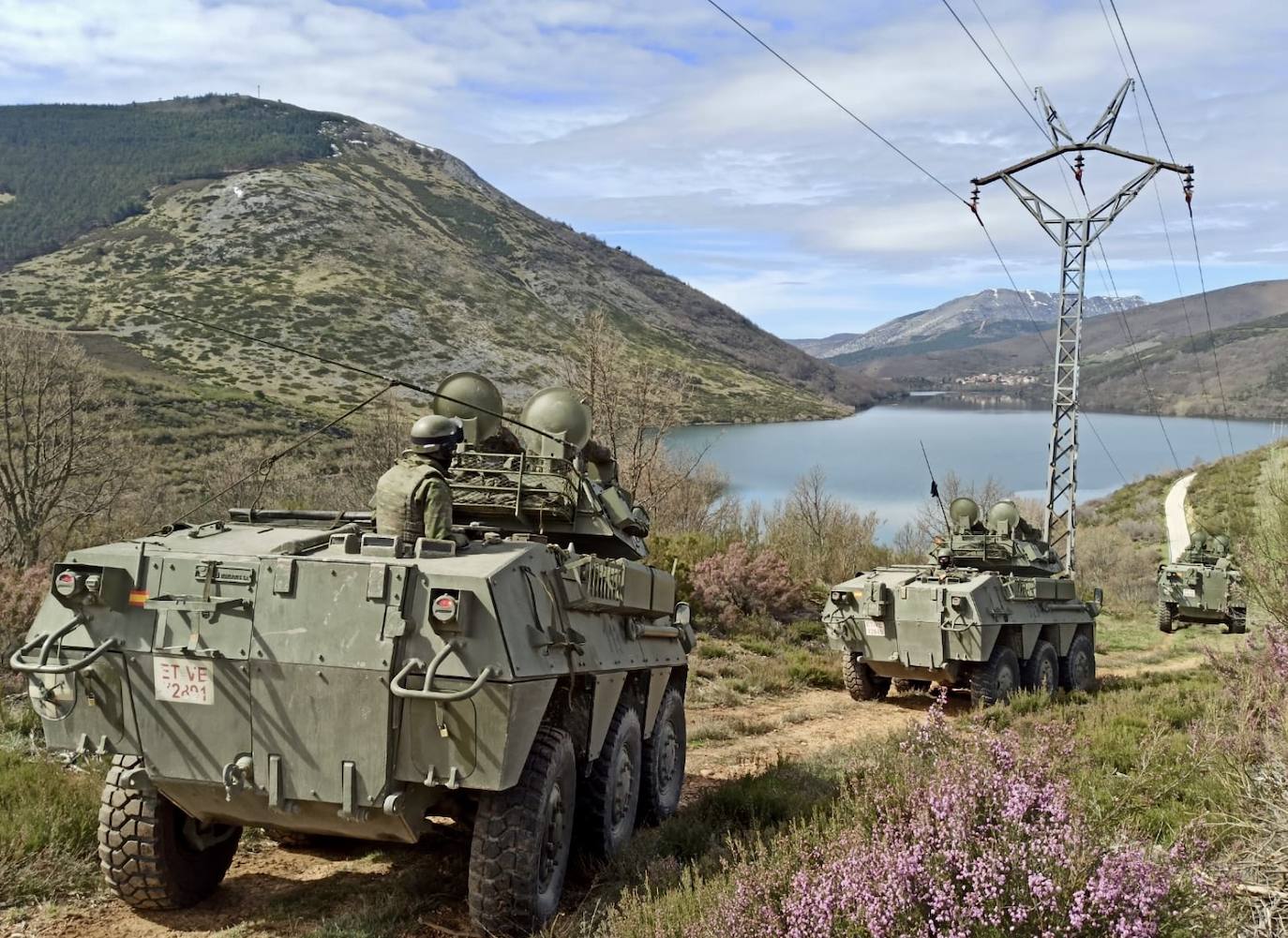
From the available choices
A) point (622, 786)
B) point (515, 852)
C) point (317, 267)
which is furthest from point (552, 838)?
point (317, 267)

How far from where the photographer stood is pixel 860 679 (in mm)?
15273

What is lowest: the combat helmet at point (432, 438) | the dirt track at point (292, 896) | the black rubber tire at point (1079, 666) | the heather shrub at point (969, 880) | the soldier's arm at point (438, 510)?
the black rubber tire at point (1079, 666)

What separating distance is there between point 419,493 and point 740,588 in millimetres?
14259

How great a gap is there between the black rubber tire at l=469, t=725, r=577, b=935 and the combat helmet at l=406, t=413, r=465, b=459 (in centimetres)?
171

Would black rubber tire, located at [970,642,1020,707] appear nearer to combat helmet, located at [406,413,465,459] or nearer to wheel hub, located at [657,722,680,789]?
wheel hub, located at [657,722,680,789]

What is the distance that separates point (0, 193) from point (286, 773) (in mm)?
112341

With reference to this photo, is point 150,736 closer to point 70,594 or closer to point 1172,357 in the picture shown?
point 70,594

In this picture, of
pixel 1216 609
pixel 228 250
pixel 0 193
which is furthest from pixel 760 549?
pixel 0 193

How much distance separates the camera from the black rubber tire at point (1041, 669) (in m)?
15.5

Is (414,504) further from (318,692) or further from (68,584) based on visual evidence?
(68,584)

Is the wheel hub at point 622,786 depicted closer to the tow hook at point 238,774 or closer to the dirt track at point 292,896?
the dirt track at point 292,896

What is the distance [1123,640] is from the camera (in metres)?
26.0

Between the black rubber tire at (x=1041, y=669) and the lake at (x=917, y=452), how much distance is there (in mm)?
15131

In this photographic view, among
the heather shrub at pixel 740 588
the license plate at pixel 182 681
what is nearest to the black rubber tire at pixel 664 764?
the license plate at pixel 182 681
